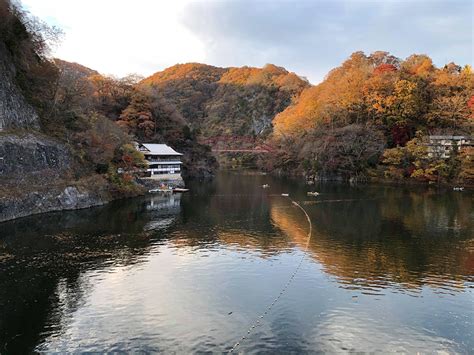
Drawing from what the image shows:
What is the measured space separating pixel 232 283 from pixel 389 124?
48564mm

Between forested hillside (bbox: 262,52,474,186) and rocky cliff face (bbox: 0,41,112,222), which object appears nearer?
rocky cliff face (bbox: 0,41,112,222)

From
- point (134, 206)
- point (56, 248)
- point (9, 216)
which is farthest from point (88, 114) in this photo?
point (56, 248)

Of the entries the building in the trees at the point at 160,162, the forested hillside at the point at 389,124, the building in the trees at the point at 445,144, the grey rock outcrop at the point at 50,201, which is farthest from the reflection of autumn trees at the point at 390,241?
the building in the trees at the point at 160,162

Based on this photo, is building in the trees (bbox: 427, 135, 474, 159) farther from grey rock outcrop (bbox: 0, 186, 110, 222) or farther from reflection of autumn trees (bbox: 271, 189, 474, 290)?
grey rock outcrop (bbox: 0, 186, 110, 222)

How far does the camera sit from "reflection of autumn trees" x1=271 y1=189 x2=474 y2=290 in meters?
15.7

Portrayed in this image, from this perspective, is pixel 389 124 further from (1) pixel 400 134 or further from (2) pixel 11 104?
(2) pixel 11 104

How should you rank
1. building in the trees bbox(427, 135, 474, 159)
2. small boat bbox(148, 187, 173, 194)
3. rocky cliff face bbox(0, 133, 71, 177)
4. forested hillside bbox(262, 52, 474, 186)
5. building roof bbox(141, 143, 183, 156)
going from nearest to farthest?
rocky cliff face bbox(0, 133, 71, 177)
small boat bbox(148, 187, 173, 194)
building roof bbox(141, 143, 183, 156)
building in the trees bbox(427, 135, 474, 159)
forested hillside bbox(262, 52, 474, 186)

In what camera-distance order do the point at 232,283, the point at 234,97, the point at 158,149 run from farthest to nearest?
the point at 234,97, the point at 158,149, the point at 232,283

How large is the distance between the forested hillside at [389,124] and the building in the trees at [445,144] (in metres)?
0.66

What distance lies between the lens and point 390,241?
69.6 feet

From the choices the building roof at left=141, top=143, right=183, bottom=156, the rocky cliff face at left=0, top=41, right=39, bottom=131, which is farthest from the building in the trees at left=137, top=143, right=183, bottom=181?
the rocky cliff face at left=0, top=41, right=39, bottom=131

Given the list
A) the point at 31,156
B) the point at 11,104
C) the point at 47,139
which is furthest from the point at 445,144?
the point at 11,104

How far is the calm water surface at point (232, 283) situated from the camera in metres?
10.5

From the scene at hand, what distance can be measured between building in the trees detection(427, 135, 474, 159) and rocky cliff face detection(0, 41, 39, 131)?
4363 centimetres
